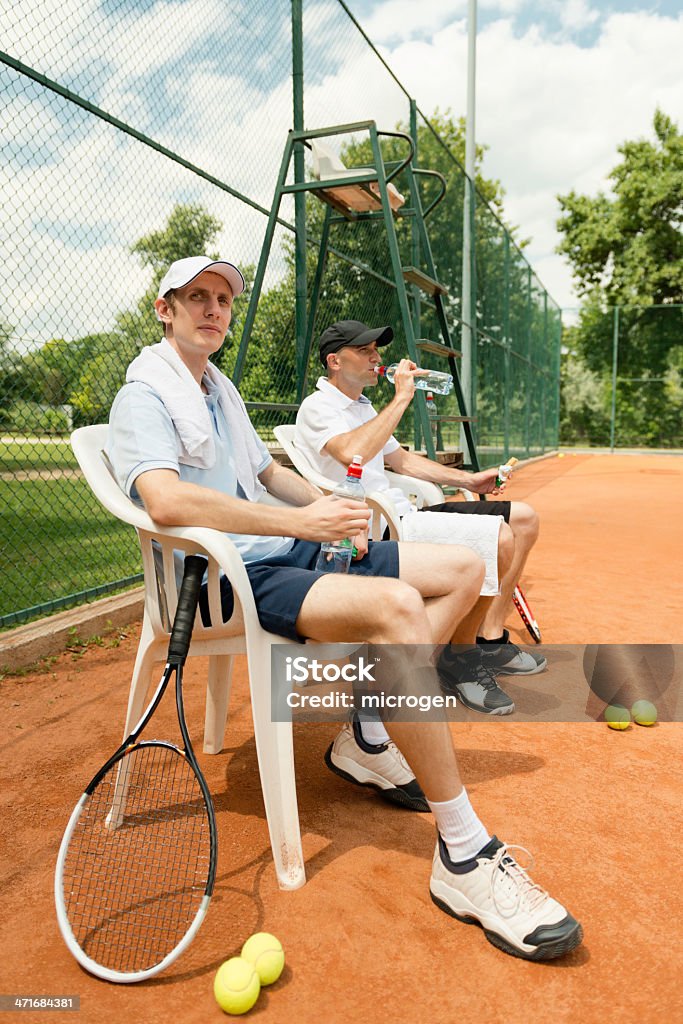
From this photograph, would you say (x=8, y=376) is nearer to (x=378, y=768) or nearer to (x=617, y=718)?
(x=378, y=768)

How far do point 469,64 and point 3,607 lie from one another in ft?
37.0

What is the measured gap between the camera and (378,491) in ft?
10.8

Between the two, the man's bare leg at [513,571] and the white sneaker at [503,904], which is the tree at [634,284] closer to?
the man's bare leg at [513,571]

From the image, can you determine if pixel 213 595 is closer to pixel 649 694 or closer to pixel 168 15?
pixel 649 694

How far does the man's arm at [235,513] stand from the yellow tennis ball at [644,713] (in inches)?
56.6

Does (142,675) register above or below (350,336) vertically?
below

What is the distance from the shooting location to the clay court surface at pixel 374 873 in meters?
1.50

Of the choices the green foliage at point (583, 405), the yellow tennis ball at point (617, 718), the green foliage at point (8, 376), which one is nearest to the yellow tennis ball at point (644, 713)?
the yellow tennis ball at point (617, 718)

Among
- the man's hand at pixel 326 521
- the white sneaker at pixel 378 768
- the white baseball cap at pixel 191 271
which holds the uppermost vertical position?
the white baseball cap at pixel 191 271

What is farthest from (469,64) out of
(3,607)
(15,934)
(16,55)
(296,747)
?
(15,934)

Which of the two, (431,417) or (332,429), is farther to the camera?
(431,417)

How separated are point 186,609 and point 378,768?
2.90ft

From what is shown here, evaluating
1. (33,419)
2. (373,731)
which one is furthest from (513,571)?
(33,419)

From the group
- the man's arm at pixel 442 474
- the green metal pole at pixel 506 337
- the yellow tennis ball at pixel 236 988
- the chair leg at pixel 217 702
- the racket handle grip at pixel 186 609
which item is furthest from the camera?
the green metal pole at pixel 506 337
